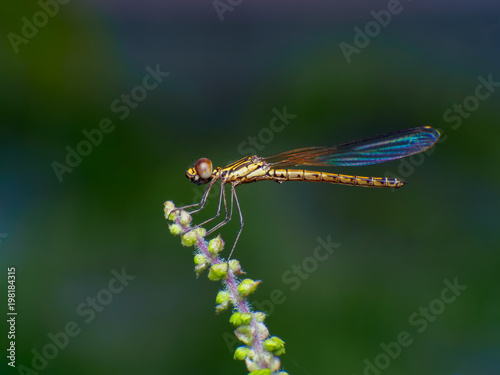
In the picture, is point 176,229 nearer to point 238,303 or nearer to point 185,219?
point 185,219

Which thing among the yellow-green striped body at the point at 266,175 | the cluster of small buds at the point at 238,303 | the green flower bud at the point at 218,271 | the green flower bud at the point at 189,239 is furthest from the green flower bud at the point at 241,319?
the yellow-green striped body at the point at 266,175

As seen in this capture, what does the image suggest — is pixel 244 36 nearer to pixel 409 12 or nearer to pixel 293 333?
pixel 409 12

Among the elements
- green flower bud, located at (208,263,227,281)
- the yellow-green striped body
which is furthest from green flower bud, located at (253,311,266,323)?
the yellow-green striped body

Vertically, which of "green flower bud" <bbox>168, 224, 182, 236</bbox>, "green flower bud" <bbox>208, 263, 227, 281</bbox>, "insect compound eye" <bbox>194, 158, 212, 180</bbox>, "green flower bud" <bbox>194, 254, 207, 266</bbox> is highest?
"insect compound eye" <bbox>194, 158, 212, 180</bbox>

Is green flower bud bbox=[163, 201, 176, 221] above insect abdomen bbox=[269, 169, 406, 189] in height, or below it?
below

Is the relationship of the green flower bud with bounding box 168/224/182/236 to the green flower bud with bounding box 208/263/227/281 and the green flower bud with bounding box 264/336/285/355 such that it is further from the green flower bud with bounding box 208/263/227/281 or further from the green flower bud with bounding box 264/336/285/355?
the green flower bud with bounding box 264/336/285/355

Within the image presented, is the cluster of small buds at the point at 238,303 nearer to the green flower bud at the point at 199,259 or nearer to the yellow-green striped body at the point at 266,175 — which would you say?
the green flower bud at the point at 199,259
